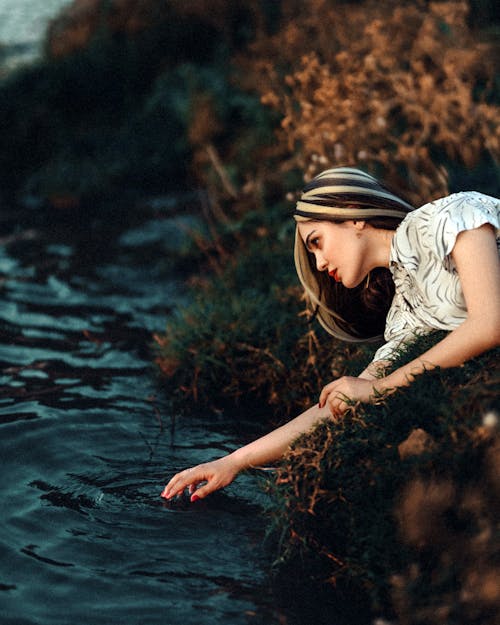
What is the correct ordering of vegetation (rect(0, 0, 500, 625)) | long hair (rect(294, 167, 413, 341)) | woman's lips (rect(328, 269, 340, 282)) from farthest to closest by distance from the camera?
woman's lips (rect(328, 269, 340, 282)) < long hair (rect(294, 167, 413, 341)) < vegetation (rect(0, 0, 500, 625))

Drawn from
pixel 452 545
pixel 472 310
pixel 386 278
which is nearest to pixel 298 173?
pixel 386 278

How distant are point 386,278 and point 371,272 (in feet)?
0.26

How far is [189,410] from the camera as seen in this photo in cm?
493

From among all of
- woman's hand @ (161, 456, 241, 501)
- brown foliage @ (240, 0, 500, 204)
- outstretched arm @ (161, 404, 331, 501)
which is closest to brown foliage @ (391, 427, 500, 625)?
outstretched arm @ (161, 404, 331, 501)

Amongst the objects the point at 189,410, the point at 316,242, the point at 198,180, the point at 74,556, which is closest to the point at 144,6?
the point at 198,180

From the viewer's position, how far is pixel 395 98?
21.8 ft

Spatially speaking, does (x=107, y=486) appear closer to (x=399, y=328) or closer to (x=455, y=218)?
(x=399, y=328)

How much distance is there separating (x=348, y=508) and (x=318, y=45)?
6881mm

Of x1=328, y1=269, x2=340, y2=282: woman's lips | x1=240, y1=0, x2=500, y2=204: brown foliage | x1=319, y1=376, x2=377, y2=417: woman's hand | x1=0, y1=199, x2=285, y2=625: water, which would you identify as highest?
x1=240, y1=0, x2=500, y2=204: brown foliage

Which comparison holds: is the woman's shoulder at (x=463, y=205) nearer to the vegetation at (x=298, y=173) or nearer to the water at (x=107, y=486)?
the vegetation at (x=298, y=173)

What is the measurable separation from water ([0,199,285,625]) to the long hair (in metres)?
0.90

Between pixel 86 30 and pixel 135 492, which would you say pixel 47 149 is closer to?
pixel 86 30

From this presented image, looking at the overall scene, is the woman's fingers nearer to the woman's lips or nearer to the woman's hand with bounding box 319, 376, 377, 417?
the woman's hand with bounding box 319, 376, 377, 417

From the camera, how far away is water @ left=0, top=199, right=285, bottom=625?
118 inches
